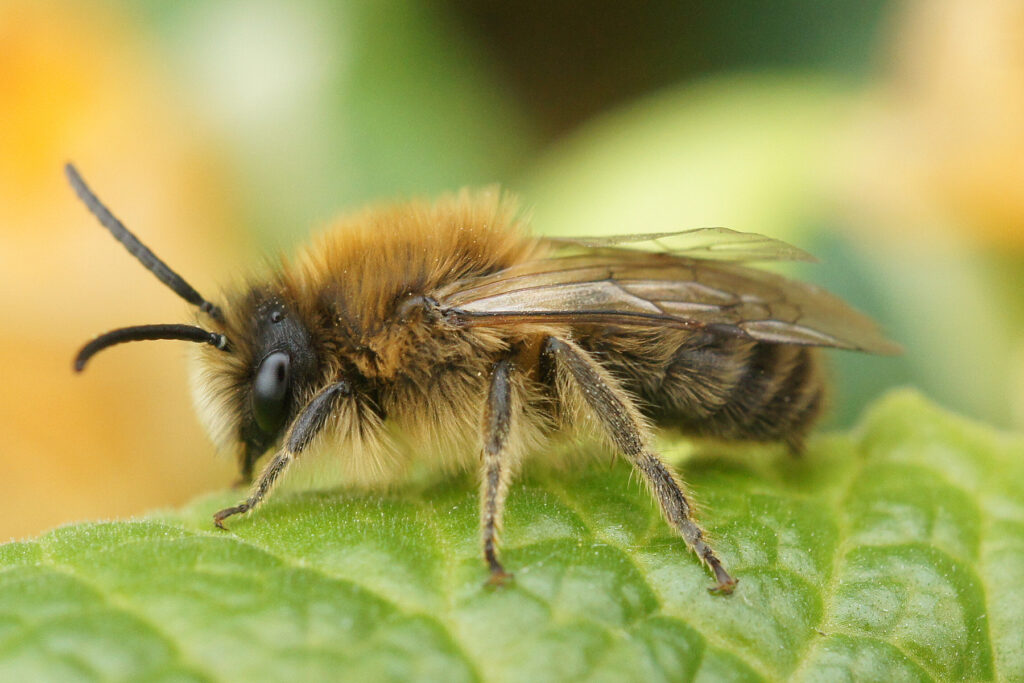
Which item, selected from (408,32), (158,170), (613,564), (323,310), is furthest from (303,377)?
(408,32)

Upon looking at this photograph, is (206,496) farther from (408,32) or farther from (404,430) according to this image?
(408,32)

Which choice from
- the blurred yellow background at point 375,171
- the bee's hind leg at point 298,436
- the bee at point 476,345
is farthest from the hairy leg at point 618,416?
the blurred yellow background at point 375,171

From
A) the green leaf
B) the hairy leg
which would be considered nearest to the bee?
the hairy leg

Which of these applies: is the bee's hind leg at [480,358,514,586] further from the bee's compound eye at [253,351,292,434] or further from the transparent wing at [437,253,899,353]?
the bee's compound eye at [253,351,292,434]

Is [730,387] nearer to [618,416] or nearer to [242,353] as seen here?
[618,416]

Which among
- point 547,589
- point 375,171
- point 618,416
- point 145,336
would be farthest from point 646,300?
point 375,171
